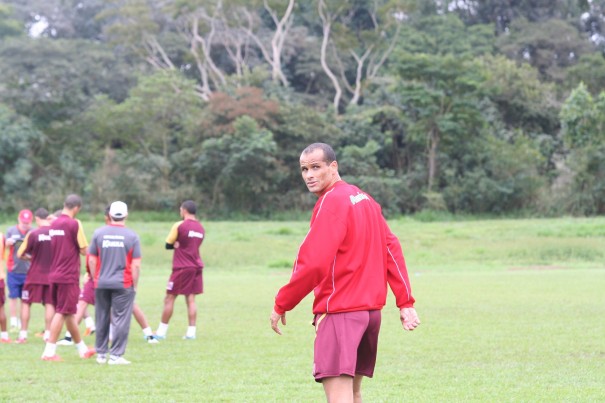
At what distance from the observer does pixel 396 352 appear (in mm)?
13062

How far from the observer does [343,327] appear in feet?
21.6

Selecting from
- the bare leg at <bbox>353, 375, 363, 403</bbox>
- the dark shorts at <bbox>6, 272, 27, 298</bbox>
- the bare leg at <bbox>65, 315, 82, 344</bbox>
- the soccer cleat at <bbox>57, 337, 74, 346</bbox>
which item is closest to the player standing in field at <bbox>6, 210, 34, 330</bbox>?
the dark shorts at <bbox>6, 272, 27, 298</bbox>

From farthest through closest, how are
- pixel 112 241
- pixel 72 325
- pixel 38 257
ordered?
1. pixel 38 257
2. pixel 72 325
3. pixel 112 241

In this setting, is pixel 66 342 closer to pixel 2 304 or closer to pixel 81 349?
pixel 2 304

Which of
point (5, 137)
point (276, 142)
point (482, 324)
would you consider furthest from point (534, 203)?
point (482, 324)

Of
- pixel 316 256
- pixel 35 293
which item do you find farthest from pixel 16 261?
pixel 316 256

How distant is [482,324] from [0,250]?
8219mm

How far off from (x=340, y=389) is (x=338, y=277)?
0.79 metres

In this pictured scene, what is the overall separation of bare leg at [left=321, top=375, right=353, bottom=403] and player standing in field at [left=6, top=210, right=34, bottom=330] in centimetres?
1122

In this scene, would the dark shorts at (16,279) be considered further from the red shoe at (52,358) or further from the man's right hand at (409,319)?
the man's right hand at (409,319)

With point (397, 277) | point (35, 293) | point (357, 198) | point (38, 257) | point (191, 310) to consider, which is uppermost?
point (357, 198)

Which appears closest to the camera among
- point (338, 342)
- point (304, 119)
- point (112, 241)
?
point (338, 342)

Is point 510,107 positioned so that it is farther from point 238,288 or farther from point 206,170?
point 238,288

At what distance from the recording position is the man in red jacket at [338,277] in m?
6.52
